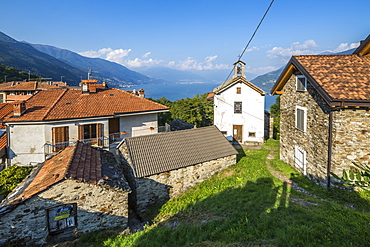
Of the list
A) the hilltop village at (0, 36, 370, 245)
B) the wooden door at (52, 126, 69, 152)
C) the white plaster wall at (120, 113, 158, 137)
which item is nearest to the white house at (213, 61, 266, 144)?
the hilltop village at (0, 36, 370, 245)

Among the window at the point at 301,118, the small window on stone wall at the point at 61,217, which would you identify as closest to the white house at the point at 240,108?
the window at the point at 301,118

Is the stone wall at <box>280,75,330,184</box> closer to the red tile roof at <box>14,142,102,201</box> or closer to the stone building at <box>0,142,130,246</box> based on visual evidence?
the stone building at <box>0,142,130,246</box>

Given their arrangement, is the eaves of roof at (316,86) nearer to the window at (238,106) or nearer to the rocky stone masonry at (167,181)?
the window at (238,106)

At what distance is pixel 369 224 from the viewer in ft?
21.5

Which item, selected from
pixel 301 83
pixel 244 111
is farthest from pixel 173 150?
pixel 244 111

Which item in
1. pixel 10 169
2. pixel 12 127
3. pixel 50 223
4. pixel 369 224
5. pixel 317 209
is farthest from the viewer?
Answer: pixel 12 127

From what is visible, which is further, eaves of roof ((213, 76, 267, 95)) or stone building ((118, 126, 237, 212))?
eaves of roof ((213, 76, 267, 95))

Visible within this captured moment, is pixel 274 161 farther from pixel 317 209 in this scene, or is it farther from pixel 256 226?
pixel 256 226

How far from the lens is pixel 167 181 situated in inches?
459

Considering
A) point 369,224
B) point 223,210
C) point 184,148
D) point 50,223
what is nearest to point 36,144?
point 50,223

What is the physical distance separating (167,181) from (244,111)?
13.4 metres

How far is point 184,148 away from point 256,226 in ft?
23.0

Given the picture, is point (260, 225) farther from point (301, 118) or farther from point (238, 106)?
point (238, 106)

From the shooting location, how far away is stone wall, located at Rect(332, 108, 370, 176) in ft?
30.2
